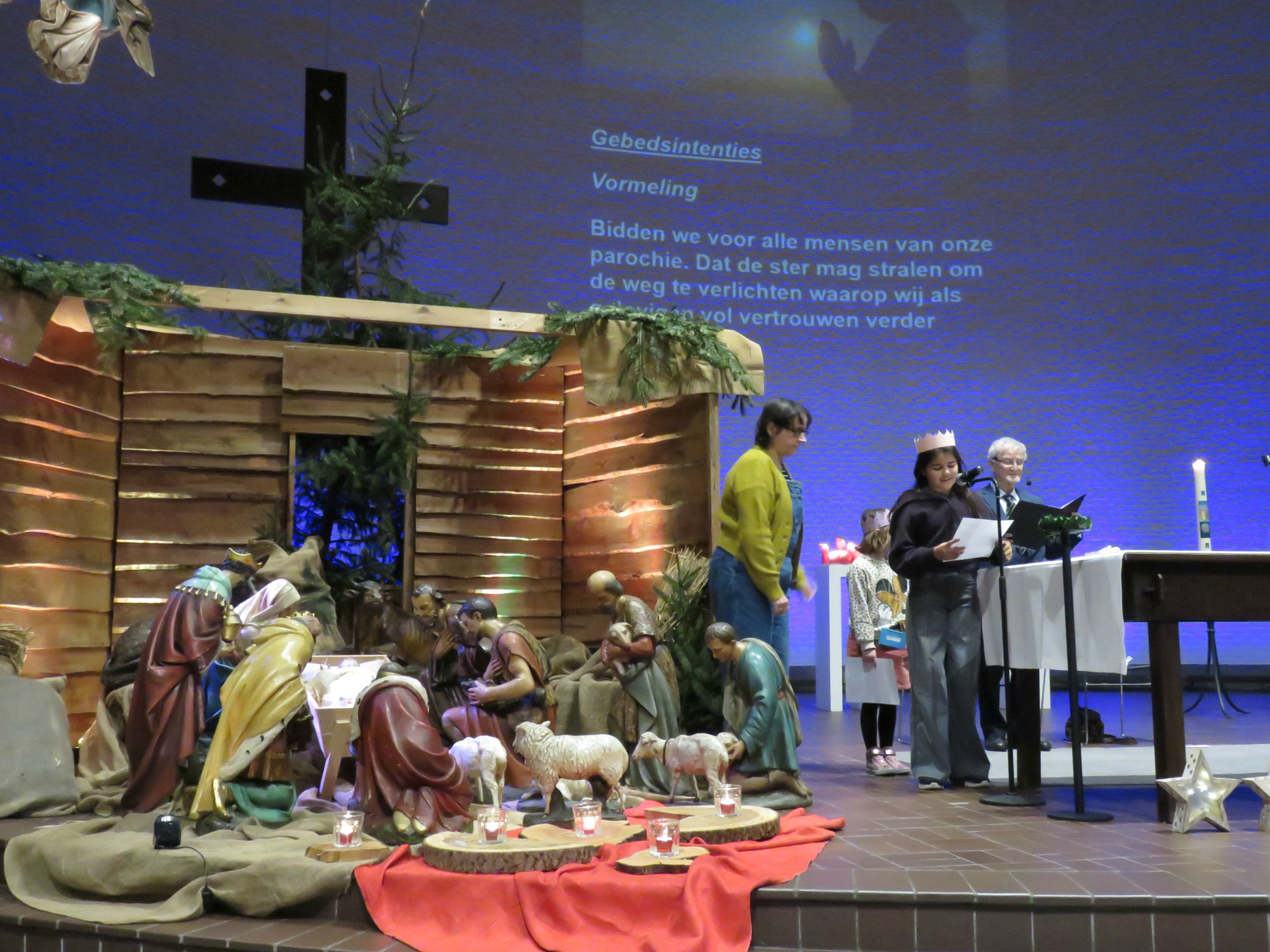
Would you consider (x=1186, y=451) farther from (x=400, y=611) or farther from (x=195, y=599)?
(x=195, y=599)

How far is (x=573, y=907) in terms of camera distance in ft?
13.5

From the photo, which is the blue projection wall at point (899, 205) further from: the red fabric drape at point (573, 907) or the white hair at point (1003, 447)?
the red fabric drape at point (573, 907)

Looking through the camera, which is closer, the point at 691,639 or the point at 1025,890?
the point at 1025,890

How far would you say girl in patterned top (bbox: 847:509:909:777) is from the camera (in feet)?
23.6

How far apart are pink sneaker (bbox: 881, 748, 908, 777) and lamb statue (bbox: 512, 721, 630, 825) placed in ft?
8.21

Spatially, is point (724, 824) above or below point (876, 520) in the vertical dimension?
below

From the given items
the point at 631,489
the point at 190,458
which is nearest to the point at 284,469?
the point at 190,458

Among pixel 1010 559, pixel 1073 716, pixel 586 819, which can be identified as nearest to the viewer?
pixel 586 819

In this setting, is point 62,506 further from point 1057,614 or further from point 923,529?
point 1057,614

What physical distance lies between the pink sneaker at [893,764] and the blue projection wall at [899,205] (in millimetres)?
4743

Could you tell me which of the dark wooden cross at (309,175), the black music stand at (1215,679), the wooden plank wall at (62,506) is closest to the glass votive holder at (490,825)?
the wooden plank wall at (62,506)

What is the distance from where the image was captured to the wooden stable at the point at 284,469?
23.7 ft

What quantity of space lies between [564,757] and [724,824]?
715 mm

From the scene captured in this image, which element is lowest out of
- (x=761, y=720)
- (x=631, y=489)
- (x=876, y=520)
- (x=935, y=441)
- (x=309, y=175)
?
(x=761, y=720)
